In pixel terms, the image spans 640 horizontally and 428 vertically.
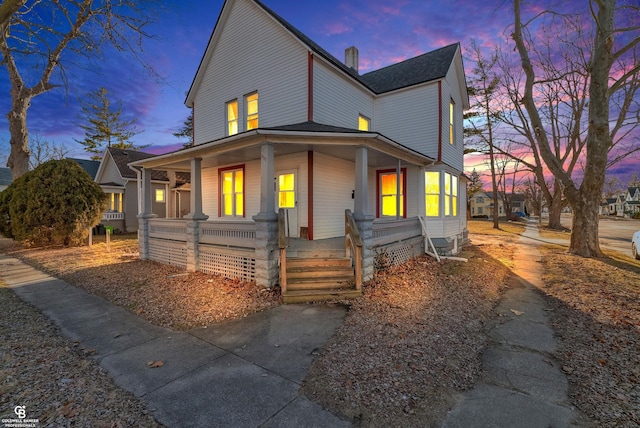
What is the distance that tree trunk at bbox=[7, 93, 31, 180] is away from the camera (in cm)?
1380

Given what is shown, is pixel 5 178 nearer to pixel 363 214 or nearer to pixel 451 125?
pixel 363 214

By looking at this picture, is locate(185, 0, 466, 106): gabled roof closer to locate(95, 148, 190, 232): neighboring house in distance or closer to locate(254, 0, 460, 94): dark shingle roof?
locate(254, 0, 460, 94): dark shingle roof

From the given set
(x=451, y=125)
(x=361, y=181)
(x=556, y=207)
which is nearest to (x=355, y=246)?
(x=361, y=181)

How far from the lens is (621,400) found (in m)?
2.89

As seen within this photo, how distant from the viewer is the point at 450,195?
40.7 feet

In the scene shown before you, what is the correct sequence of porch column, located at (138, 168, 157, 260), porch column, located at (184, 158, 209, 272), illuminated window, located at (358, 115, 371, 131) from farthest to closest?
illuminated window, located at (358, 115, 371, 131) < porch column, located at (138, 168, 157, 260) < porch column, located at (184, 158, 209, 272)

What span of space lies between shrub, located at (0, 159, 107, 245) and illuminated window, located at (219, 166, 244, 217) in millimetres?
7321

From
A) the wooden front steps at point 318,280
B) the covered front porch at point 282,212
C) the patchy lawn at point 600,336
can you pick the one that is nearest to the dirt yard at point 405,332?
the patchy lawn at point 600,336

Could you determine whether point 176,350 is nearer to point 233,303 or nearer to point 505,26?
point 233,303

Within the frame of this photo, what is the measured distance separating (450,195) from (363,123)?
4913 mm

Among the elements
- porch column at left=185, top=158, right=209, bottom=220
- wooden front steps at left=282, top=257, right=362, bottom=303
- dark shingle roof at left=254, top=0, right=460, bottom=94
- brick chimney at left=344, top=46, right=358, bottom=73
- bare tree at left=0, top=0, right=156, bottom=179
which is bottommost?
wooden front steps at left=282, top=257, right=362, bottom=303

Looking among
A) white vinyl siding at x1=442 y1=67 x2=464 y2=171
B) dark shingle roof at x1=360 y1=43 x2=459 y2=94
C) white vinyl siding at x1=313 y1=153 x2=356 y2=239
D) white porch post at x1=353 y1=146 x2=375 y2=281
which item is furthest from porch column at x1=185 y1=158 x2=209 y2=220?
white vinyl siding at x1=442 y1=67 x2=464 y2=171

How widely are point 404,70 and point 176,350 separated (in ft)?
46.0

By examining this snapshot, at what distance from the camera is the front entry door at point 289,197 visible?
925 centimetres
